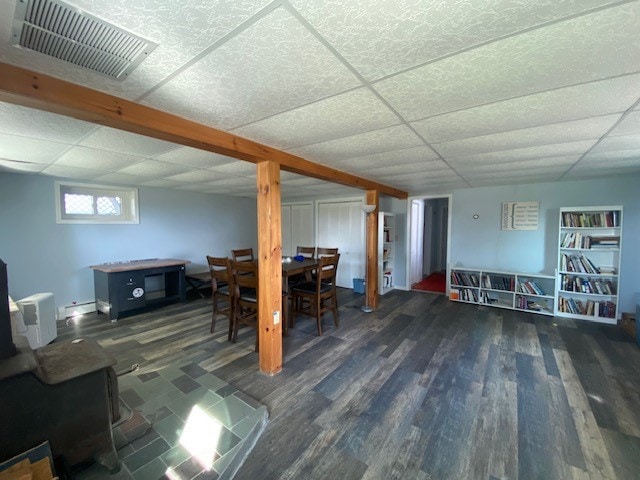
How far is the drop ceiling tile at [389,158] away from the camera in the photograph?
2508 millimetres

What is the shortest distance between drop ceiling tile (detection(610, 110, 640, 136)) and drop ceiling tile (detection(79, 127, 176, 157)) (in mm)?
3393

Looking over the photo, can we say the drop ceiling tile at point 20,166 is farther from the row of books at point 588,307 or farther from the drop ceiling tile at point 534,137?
the row of books at point 588,307

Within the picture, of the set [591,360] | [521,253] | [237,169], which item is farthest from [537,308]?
[237,169]

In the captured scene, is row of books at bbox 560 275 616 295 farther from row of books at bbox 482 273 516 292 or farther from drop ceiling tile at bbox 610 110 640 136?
drop ceiling tile at bbox 610 110 640 136

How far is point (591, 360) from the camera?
106 inches

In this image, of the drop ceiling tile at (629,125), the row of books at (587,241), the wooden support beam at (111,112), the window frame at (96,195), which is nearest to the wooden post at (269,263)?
the wooden support beam at (111,112)

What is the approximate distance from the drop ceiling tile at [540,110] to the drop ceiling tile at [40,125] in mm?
2444

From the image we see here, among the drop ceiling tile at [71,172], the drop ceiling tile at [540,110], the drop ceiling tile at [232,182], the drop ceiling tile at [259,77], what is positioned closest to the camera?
the drop ceiling tile at [259,77]

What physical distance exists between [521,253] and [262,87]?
501 cm

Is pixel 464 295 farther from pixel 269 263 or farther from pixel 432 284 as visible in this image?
pixel 269 263

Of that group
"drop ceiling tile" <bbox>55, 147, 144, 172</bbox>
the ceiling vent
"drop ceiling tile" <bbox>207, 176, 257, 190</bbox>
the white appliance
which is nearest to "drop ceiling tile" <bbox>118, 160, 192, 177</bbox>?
"drop ceiling tile" <bbox>55, 147, 144, 172</bbox>

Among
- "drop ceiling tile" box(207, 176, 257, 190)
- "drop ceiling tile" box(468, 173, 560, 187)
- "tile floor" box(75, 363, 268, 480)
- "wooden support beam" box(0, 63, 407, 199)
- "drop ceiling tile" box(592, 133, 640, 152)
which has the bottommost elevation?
"tile floor" box(75, 363, 268, 480)

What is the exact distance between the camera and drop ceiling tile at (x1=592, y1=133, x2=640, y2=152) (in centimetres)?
209

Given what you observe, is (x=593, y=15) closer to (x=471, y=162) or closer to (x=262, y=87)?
(x=262, y=87)
